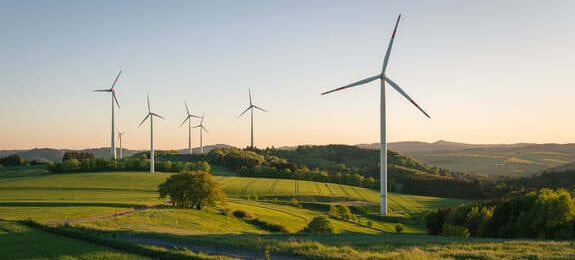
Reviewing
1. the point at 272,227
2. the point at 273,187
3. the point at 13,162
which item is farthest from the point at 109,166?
the point at 272,227

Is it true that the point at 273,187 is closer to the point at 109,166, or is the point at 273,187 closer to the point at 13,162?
the point at 109,166

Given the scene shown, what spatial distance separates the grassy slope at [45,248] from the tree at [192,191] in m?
36.8

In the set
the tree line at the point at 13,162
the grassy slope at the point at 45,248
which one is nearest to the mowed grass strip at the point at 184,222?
the grassy slope at the point at 45,248

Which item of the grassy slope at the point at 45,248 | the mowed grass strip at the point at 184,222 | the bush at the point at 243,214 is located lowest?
the bush at the point at 243,214

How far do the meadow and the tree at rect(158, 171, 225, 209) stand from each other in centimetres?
213

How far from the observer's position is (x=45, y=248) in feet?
109

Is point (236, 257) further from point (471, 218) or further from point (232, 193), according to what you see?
point (232, 193)

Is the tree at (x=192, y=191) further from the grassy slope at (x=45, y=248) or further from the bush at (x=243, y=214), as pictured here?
the grassy slope at (x=45, y=248)

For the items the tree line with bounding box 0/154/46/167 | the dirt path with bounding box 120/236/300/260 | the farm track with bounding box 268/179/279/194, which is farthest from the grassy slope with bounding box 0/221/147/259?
the tree line with bounding box 0/154/46/167

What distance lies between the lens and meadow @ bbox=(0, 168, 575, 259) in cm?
3052

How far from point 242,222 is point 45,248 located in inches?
1519

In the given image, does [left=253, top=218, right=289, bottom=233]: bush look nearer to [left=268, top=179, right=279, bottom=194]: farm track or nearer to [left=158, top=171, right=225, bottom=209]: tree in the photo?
[left=158, top=171, right=225, bottom=209]: tree

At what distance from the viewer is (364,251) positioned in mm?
29562

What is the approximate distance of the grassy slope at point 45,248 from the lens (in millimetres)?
30328
